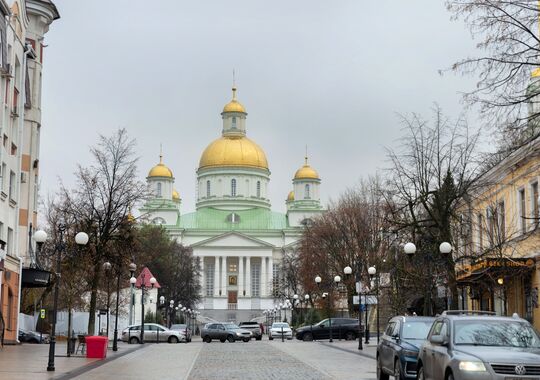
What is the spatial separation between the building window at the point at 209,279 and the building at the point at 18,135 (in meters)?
89.8

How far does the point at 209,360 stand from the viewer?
3173 cm

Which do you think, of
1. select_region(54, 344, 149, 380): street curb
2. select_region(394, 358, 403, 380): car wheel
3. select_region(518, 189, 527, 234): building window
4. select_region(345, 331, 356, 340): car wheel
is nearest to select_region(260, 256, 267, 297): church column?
select_region(345, 331, 356, 340): car wheel

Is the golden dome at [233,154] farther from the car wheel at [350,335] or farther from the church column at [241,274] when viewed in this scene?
the car wheel at [350,335]

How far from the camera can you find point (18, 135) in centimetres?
4009

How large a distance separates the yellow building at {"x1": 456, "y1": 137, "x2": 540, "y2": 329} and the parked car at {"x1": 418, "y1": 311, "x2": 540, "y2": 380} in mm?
17122

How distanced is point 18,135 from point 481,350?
30.3 meters

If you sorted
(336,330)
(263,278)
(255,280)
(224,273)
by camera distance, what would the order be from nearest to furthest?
1. (336,330)
2. (224,273)
3. (263,278)
4. (255,280)

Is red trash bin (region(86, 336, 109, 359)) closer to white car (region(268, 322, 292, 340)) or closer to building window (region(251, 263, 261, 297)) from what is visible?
white car (region(268, 322, 292, 340))

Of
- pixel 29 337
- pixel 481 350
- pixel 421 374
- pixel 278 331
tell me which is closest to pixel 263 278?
pixel 278 331

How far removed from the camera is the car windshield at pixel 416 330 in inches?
814

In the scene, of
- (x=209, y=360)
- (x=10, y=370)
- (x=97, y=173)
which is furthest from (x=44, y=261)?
(x=10, y=370)

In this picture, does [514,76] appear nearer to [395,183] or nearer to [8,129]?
[395,183]

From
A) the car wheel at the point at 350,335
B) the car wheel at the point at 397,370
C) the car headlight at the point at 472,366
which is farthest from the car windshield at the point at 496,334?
the car wheel at the point at 350,335

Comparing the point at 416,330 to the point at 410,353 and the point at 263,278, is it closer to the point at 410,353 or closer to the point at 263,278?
the point at 410,353
